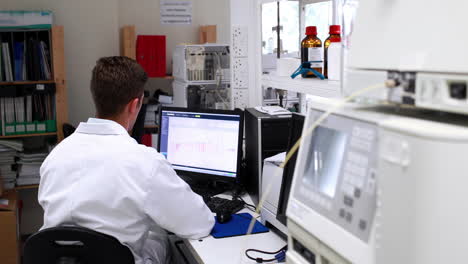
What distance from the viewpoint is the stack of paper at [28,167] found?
3.61 metres

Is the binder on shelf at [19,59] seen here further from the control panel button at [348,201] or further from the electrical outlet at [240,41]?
the control panel button at [348,201]

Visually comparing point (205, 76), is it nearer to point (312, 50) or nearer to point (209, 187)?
point (209, 187)

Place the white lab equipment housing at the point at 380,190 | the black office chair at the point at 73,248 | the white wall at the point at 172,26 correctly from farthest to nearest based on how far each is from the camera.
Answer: the white wall at the point at 172,26, the black office chair at the point at 73,248, the white lab equipment housing at the point at 380,190

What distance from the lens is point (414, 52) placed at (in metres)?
0.76

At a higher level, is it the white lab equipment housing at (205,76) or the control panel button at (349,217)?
the white lab equipment housing at (205,76)

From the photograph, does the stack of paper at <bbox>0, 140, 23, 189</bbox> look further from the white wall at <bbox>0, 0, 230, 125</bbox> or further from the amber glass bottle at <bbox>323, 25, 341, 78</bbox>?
the amber glass bottle at <bbox>323, 25, 341, 78</bbox>

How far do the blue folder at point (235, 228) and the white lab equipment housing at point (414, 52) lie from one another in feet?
3.48

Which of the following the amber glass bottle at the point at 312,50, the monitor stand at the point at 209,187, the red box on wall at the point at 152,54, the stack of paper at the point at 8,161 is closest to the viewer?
the amber glass bottle at the point at 312,50

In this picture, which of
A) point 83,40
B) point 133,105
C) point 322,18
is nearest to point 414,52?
point 133,105

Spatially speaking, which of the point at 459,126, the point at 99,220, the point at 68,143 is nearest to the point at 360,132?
the point at 459,126

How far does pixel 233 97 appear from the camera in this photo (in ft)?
8.98

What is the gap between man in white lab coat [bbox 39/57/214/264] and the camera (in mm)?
1617

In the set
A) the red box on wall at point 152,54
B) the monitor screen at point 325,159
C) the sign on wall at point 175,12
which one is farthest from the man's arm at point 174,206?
the sign on wall at point 175,12

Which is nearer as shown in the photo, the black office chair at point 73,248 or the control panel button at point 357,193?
the control panel button at point 357,193
